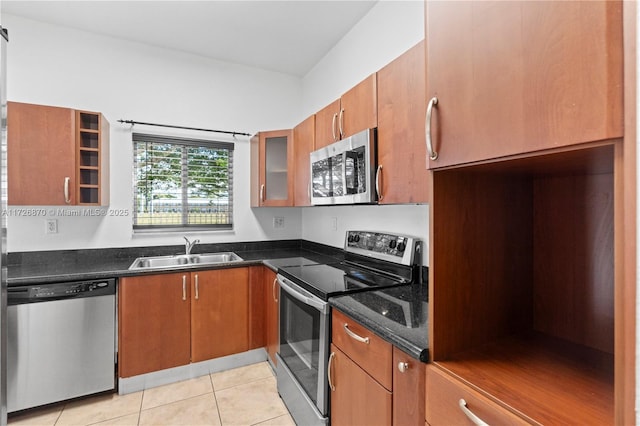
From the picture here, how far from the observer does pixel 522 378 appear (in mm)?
813

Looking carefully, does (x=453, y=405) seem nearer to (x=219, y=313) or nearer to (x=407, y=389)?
(x=407, y=389)

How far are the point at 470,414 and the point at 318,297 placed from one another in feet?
2.89

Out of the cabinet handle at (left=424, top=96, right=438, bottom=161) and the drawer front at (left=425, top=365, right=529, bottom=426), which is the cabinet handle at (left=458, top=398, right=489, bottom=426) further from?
the cabinet handle at (left=424, top=96, right=438, bottom=161)

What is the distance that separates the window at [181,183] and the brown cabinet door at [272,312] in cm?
91

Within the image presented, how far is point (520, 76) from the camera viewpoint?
0.66 meters

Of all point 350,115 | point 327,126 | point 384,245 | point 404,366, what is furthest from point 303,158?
point 404,366

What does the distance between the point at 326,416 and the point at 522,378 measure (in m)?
1.00

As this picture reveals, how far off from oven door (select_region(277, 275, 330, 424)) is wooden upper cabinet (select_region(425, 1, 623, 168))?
3.39 ft

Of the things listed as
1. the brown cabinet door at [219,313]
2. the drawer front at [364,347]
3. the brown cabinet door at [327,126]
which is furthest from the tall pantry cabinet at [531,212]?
the brown cabinet door at [219,313]

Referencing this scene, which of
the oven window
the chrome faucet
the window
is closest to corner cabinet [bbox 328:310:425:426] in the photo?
the oven window

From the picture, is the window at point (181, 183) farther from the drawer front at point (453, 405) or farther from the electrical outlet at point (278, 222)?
the drawer front at point (453, 405)

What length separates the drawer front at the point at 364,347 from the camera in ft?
3.60

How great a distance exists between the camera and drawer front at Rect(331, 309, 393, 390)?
1099 millimetres

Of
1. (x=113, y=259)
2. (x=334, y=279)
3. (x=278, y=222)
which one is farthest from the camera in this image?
(x=278, y=222)
